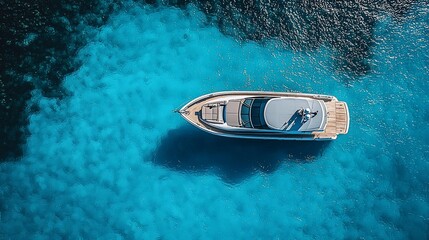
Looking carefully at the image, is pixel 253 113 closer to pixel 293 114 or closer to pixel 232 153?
pixel 293 114

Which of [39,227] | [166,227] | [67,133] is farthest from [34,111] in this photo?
[166,227]

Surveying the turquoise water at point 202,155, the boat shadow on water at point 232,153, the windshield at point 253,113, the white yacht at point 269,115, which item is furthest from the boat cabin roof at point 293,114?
the turquoise water at point 202,155

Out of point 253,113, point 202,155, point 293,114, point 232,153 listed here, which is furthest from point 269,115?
point 202,155

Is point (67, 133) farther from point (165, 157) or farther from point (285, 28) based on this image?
point (285, 28)

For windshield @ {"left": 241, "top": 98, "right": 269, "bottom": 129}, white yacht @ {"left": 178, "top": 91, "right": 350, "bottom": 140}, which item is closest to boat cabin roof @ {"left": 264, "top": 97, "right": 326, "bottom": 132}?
white yacht @ {"left": 178, "top": 91, "right": 350, "bottom": 140}

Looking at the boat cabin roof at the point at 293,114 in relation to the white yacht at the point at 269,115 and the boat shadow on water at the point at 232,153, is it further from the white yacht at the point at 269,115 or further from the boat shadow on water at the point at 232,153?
the boat shadow on water at the point at 232,153

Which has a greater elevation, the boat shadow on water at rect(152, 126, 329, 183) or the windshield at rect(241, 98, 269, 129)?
the windshield at rect(241, 98, 269, 129)

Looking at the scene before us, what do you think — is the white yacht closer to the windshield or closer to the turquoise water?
the windshield
